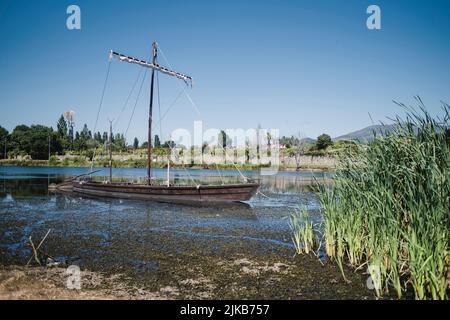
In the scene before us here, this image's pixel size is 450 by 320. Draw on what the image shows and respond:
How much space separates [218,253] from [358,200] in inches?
185

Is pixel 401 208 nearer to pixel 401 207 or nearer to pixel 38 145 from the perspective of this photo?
pixel 401 207

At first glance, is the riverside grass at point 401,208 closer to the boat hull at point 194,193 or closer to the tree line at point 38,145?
the boat hull at point 194,193

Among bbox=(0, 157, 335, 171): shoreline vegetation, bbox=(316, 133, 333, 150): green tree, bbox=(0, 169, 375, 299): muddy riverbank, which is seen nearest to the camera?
bbox=(0, 169, 375, 299): muddy riverbank

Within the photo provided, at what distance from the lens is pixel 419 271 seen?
6.10 meters

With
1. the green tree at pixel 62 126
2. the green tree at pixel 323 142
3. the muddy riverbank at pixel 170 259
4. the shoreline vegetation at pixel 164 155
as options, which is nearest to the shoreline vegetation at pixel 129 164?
the shoreline vegetation at pixel 164 155

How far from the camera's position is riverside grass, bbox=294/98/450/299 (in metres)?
6.23

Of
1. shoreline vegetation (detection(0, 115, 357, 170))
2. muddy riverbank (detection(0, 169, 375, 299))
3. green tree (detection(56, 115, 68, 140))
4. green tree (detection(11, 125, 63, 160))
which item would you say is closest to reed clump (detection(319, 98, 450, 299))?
muddy riverbank (detection(0, 169, 375, 299))

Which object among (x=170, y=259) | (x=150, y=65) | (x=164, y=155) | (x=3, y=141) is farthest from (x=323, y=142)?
(x=3, y=141)

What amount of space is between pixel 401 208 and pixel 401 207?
27 mm

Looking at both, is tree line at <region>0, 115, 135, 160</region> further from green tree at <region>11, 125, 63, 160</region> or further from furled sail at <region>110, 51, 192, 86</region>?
furled sail at <region>110, 51, 192, 86</region>

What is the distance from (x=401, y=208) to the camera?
7.20m
